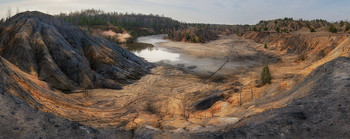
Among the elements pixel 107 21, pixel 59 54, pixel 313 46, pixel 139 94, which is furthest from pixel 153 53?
pixel 107 21

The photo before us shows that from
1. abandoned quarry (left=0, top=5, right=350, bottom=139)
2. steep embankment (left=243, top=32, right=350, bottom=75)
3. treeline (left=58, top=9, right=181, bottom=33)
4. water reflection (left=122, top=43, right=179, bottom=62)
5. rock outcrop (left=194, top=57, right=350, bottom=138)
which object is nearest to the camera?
rock outcrop (left=194, top=57, right=350, bottom=138)

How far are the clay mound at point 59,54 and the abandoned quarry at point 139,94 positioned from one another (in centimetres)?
7

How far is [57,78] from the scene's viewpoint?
13.9m

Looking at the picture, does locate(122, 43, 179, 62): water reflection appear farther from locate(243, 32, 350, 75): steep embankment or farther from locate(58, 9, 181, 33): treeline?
locate(58, 9, 181, 33): treeline

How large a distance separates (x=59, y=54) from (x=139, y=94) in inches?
272

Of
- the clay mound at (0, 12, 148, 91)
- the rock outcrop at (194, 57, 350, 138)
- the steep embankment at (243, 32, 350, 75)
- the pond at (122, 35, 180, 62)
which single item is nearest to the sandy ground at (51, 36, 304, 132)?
the rock outcrop at (194, 57, 350, 138)

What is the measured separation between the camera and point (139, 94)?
14836mm

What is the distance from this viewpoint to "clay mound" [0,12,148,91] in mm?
13945

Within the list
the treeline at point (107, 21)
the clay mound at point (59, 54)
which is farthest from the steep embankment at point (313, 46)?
the treeline at point (107, 21)

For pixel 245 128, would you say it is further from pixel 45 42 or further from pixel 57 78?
pixel 45 42

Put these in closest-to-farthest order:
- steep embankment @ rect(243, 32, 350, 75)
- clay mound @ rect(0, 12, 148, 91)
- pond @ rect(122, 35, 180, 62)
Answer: clay mound @ rect(0, 12, 148, 91), steep embankment @ rect(243, 32, 350, 75), pond @ rect(122, 35, 180, 62)

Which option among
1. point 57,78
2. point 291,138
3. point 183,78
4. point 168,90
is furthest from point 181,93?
point 291,138

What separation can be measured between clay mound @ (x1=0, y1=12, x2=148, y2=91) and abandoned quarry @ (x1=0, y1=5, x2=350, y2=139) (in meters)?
0.07

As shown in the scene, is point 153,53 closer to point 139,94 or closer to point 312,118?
point 139,94
